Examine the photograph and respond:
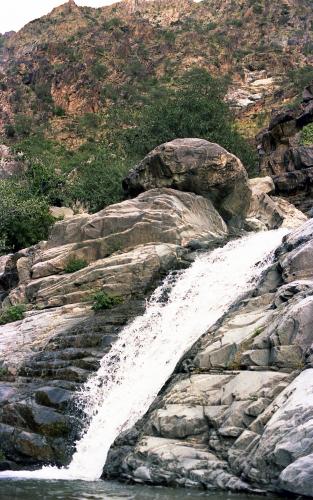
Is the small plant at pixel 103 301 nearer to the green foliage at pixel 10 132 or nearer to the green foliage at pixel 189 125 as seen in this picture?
the green foliage at pixel 189 125

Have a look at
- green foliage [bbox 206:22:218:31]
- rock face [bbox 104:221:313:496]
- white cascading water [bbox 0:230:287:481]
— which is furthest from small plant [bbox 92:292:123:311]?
green foliage [bbox 206:22:218:31]

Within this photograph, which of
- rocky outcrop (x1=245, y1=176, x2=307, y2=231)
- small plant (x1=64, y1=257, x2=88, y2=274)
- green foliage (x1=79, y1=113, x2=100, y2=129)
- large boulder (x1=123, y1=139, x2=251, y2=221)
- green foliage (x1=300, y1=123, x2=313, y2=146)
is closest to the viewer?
small plant (x1=64, y1=257, x2=88, y2=274)

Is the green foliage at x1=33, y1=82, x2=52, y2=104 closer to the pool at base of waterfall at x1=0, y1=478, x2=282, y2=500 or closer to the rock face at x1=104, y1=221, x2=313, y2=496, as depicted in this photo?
the rock face at x1=104, y1=221, x2=313, y2=496

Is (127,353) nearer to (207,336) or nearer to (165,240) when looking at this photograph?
(207,336)

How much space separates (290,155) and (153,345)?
3540 cm

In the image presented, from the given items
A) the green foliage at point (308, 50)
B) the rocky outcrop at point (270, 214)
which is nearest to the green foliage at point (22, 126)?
the green foliage at point (308, 50)

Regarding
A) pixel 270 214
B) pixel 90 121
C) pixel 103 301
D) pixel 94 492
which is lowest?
pixel 270 214

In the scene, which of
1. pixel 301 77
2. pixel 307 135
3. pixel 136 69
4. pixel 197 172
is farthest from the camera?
pixel 136 69

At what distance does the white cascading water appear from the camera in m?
17.0

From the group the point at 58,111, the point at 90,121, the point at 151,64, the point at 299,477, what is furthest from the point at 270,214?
the point at 151,64

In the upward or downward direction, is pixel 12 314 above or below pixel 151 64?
below

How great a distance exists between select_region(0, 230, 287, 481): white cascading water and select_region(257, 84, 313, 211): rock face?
21.4 m

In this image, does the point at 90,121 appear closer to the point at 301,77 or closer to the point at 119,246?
the point at 301,77

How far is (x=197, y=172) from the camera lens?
105 feet
